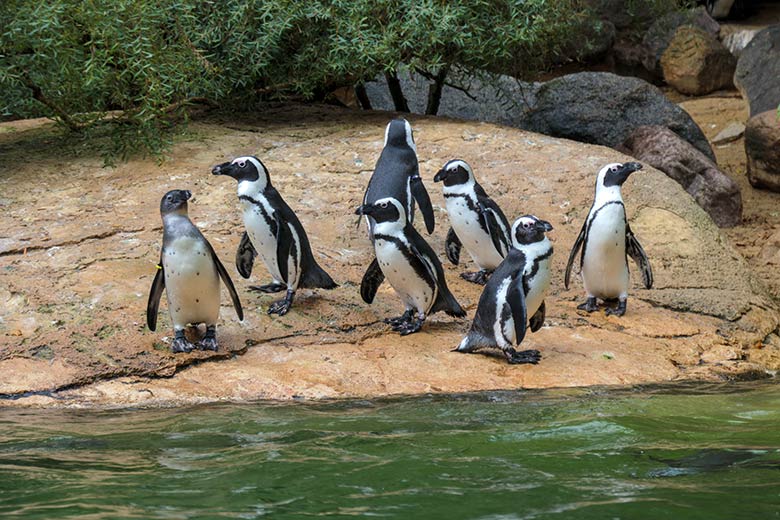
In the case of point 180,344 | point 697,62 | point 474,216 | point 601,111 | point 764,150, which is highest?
point 697,62

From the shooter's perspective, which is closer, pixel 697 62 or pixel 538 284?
pixel 538 284

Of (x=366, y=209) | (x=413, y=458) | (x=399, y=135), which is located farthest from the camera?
(x=399, y=135)

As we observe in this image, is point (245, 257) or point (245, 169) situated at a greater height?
point (245, 169)

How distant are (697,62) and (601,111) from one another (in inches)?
184

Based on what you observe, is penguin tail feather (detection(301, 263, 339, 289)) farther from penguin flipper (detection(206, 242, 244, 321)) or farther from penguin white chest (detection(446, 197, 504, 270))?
penguin white chest (detection(446, 197, 504, 270))

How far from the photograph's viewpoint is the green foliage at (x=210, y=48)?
687 cm

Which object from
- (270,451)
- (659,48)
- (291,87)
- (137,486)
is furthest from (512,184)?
(659,48)

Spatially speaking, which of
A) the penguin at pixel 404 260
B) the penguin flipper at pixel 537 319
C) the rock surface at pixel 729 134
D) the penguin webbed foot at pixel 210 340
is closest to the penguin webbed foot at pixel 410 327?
the penguin at pixel 404 260

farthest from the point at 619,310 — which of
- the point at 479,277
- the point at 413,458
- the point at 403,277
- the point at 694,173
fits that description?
the point at 694,173

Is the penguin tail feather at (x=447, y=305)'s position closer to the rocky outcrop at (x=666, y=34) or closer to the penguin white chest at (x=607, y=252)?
the penguin white chest at (x=607, y=252)

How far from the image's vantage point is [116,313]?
17.0ft

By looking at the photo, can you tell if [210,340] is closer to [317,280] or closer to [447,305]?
[317,280]

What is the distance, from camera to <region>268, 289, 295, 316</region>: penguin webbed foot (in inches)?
216

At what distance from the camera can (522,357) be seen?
16.8ft
